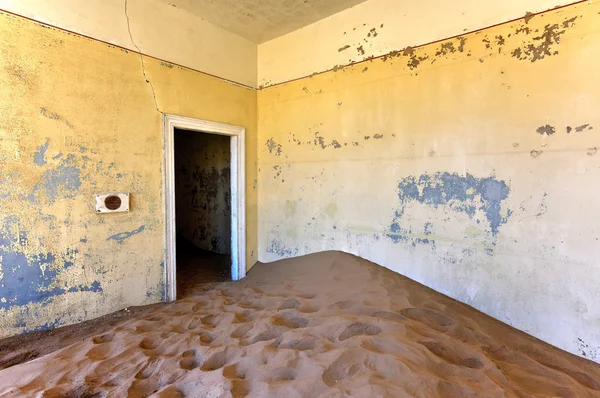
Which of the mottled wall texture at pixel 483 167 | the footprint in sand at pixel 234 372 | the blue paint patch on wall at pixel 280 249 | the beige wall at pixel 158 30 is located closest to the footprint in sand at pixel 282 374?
the footprint in sand at pixel 234 372

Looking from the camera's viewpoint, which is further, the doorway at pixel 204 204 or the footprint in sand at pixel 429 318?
the doorway at pixel 204 204

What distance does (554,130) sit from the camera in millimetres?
2279

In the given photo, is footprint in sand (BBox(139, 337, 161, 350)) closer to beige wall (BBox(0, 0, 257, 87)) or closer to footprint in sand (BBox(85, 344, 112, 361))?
footprint in sand (BBox(85, 344, 112, 361))

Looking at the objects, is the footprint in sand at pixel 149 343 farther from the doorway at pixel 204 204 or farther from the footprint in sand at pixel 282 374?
the footprint in sand at pixel 282 374

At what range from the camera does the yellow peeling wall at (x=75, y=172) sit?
2.40 m

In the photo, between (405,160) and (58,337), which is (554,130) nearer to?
(405,160)

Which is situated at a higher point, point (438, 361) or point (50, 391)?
point (438, 361)

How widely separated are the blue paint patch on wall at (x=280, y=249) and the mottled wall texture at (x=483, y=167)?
57 cm

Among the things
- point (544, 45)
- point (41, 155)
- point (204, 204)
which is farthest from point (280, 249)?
point (544, 45)

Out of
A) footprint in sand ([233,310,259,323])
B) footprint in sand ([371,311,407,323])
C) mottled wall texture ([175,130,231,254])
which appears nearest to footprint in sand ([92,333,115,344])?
footprint in sand ([233,310,259,323])

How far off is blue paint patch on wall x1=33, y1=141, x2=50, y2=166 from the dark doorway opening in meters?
2.65

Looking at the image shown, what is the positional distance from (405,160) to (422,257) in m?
1.00

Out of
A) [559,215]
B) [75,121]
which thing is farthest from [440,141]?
[75,121]

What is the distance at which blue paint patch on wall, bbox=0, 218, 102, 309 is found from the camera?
2381 millimetres
